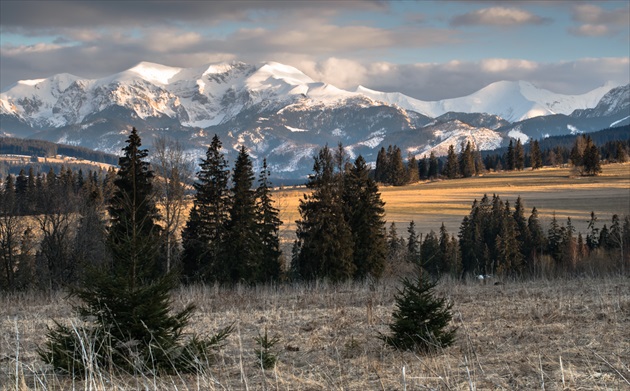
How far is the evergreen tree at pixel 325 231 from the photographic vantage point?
44719mm

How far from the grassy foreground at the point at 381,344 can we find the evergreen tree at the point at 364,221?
90.7 ft

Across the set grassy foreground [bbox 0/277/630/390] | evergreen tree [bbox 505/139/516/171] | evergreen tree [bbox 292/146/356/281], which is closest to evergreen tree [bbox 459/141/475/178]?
evergreen tree [bbox 505/139/516/171]

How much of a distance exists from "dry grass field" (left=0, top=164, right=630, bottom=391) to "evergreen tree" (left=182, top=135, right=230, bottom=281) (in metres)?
22.8

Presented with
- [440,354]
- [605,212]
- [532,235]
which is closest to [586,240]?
[532,235]

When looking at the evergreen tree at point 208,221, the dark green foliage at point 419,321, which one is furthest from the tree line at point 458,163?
the dark green foliage at point 419,321

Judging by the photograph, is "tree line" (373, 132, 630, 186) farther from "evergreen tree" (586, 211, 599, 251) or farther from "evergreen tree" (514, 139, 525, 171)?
"evergreen tree" (586, 211, 599, 251)

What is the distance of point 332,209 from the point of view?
1820 inches

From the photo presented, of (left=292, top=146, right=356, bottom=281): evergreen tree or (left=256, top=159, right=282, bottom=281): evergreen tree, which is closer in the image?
(left=292, top=146, right=356, bottom=281): evergreen tree

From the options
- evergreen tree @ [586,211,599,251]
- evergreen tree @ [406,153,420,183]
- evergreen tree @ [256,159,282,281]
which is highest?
evergreen tree @ [406,153,420,183]

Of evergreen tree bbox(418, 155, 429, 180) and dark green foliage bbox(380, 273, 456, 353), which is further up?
evergreen tree bbox(418, 155, 429, 180)

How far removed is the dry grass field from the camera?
8.02 meters

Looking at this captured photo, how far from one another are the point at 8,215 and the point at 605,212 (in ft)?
228

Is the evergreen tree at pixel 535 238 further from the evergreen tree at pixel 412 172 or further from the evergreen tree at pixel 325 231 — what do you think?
the evergreen tree at pixel 412 172

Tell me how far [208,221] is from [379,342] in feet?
119
